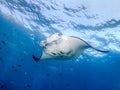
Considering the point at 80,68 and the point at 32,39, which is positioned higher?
the point at 80,68

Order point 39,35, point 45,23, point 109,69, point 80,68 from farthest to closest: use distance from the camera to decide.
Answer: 1. point 80,68
2. point 109,69
3. point 39,35
4. point 45,23

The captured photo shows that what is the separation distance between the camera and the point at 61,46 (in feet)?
20.3

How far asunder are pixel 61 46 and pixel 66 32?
11818 millimetres

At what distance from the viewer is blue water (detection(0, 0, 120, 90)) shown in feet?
47.8

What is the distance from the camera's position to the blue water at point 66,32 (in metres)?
14.6

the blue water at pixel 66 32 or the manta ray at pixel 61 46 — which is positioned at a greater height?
the blue water at pixel 66 32

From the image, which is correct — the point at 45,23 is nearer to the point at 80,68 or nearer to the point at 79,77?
the point at 80,68

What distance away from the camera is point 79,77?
120 feet

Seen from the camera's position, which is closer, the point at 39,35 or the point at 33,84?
the point at 39,35

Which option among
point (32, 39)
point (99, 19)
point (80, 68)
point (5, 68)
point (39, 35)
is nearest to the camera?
point (99, 19)

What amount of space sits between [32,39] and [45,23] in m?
5.57

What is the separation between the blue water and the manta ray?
5.98 metres

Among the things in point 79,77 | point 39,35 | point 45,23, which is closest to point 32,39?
point 39,35

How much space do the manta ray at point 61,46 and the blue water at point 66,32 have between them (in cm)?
598
